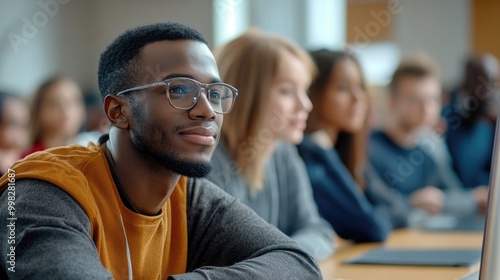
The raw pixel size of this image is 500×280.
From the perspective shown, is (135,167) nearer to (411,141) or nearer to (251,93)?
(251,93)

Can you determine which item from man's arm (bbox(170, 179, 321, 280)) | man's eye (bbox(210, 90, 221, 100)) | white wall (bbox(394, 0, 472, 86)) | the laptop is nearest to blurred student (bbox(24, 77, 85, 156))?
man's arm (bbox(170, 179, 321, 280))

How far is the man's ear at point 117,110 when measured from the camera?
792 mm

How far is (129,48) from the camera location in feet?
2.57

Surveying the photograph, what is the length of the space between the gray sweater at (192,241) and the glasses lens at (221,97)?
140mm

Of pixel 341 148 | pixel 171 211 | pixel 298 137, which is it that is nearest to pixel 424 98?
pixel 341 148

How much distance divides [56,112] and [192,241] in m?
1.52

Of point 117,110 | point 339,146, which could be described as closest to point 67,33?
point 339,146

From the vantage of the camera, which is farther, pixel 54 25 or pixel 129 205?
pixel 54 25

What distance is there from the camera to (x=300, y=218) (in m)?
1.72

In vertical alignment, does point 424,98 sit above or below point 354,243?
above

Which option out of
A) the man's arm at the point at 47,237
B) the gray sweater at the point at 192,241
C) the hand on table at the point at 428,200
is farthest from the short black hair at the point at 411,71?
the man's arm at the point at 47,237

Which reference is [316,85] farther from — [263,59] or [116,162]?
[116,162]

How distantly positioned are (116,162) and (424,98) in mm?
1991

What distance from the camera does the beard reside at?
776mm
